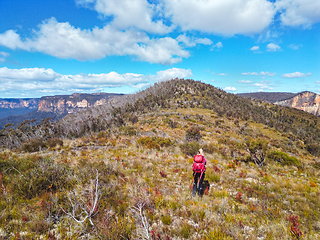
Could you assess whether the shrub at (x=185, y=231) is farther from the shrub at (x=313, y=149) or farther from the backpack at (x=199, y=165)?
the shrub at (x=313, y=149)

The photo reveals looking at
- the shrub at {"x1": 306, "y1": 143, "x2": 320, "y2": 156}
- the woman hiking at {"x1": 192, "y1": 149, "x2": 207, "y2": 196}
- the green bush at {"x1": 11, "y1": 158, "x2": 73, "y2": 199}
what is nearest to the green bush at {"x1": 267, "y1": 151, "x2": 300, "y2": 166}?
the woman hiking at {"x1": 192, "y1": 149, "x2": 207, "y2": 196}

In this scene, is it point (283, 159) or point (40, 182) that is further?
point (283, 159)

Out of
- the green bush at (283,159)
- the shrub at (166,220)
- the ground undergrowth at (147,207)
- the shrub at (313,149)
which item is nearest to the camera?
the ground undergrowth at (147,207)

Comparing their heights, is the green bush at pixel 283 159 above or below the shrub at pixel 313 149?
above

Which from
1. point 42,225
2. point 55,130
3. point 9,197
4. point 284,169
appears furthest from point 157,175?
point 55,130

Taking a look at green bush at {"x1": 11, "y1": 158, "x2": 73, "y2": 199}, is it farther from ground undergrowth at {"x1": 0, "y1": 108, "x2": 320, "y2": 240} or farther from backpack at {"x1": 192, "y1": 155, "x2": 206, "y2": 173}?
backpack at {"x1": 192, "y1": 155, "x2": 206, "y2": 173}

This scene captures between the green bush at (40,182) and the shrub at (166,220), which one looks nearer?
the shrub at (166,220)

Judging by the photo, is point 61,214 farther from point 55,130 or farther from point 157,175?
point 55,130

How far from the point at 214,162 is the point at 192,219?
6.59 meters

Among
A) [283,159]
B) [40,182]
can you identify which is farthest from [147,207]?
[283,159]

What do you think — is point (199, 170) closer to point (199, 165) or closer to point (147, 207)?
point (199, 165)

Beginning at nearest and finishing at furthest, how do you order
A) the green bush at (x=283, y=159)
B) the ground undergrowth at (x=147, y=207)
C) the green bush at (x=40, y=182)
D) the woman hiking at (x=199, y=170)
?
1. the ground undergrowth at (x=147, y=207)
2. the green bush at (x=40, y=182)
3. the woman hiking at (x=199, y=170)
4. the green bush at (x=283, y=159)

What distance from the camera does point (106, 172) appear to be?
6.77 m

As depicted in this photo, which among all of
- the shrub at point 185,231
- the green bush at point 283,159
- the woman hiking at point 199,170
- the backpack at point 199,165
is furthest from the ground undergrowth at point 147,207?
the green bush at point 283,159
